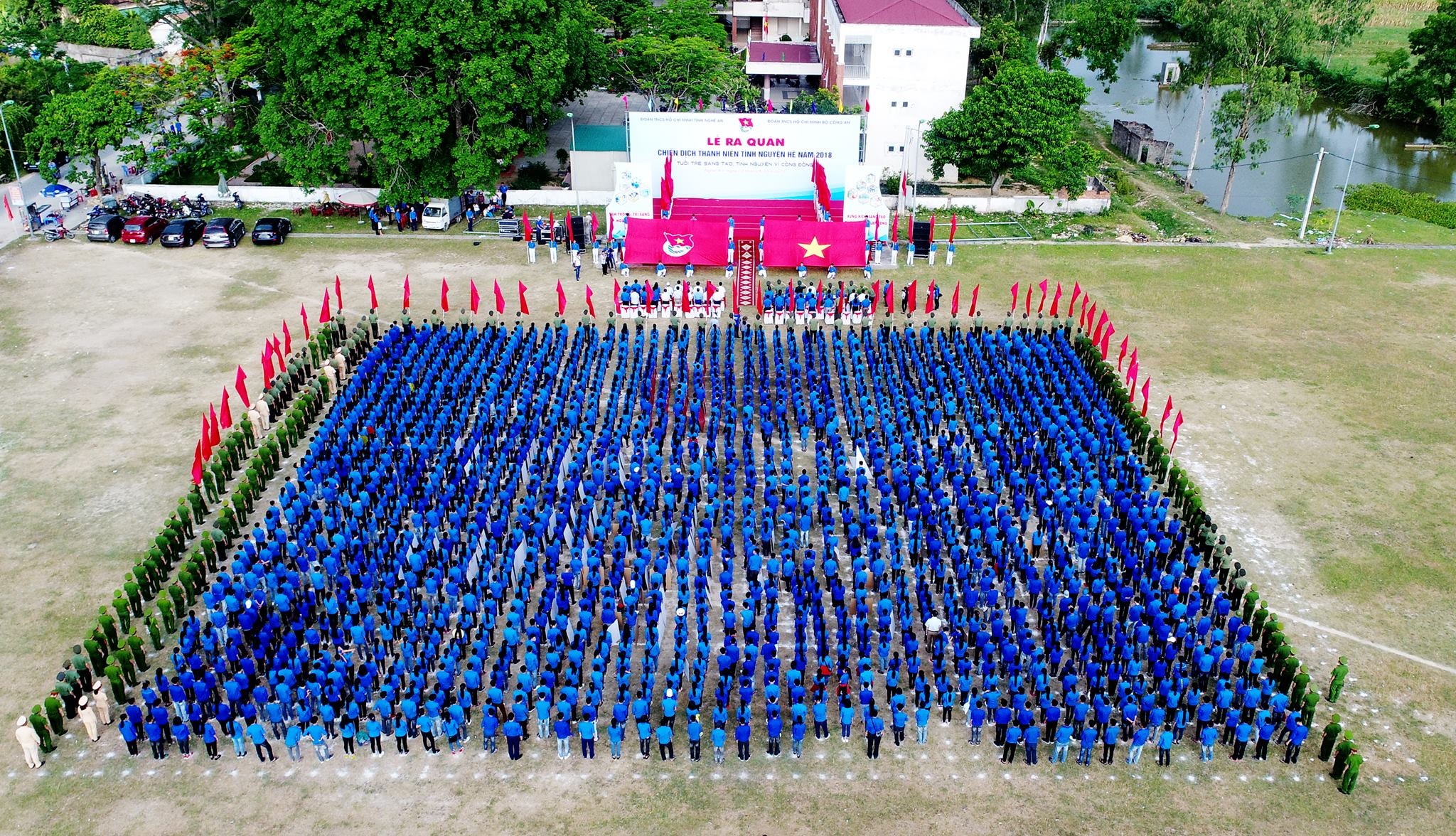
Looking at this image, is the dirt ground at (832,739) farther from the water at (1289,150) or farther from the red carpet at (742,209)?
the water at (1289,150)

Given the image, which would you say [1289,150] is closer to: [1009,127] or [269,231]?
[1009,127]

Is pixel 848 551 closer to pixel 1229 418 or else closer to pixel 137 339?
pixel 1229 418

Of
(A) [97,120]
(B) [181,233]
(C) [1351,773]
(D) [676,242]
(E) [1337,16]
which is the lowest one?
(C) [1351,773]

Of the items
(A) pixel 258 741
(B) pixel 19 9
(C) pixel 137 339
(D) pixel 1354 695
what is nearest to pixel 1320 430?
(D) pixel 1354 695

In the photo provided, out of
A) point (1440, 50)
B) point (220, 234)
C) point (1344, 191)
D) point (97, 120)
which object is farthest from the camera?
point (1440, 50)

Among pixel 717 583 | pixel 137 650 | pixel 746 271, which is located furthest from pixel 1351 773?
pixel 746 271

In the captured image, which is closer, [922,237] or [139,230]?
[922,237]

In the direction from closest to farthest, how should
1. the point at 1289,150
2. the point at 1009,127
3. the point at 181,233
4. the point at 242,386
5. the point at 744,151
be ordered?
the point at 242,386, the point at 181,233, the point at 744,151, the point at 1009,127, the point at 1289,150

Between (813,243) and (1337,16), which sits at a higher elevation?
(1337,16)
